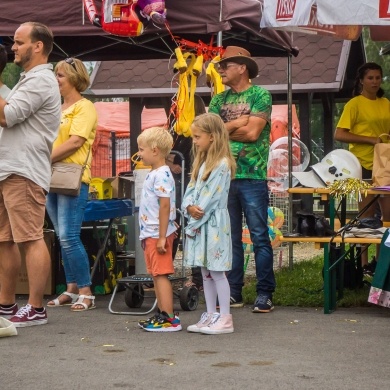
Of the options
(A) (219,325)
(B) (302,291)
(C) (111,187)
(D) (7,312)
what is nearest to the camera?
(A) (219,325)

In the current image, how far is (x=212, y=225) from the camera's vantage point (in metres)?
7.14

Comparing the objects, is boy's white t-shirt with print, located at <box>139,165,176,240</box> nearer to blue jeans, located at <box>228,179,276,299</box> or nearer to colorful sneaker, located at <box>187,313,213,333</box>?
colorful sneaker, located at <box>187,313,213,333</box>

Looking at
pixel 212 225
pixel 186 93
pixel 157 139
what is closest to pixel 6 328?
pixel 212 225

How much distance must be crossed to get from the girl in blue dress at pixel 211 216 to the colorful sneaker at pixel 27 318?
3.59 ft

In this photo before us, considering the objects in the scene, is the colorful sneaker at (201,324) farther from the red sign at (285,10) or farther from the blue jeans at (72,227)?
the red sign at (285,10)

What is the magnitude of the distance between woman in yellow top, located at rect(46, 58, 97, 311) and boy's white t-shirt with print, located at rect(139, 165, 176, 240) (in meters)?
1.10

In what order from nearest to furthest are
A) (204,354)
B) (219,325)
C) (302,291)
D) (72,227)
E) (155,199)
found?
(204,354), (219,325), (155,199), (72,227), (302,291)

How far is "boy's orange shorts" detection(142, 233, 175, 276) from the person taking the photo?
23.6 ft

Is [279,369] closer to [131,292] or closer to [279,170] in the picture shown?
[131,292]

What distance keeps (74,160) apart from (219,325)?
2.06 m

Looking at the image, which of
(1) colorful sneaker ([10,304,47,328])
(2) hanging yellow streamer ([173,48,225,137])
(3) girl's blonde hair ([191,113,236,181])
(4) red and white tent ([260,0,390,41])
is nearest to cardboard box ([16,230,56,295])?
(2) hanging yellow streamer ([173,48,225,137])

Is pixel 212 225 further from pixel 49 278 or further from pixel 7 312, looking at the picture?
pixel 49 278

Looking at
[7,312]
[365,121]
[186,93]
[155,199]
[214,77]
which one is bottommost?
[7,312]

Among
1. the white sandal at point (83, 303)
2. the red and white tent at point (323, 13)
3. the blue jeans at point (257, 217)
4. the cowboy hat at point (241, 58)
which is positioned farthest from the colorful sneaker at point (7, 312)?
the red and white tent at point (323, 13)
